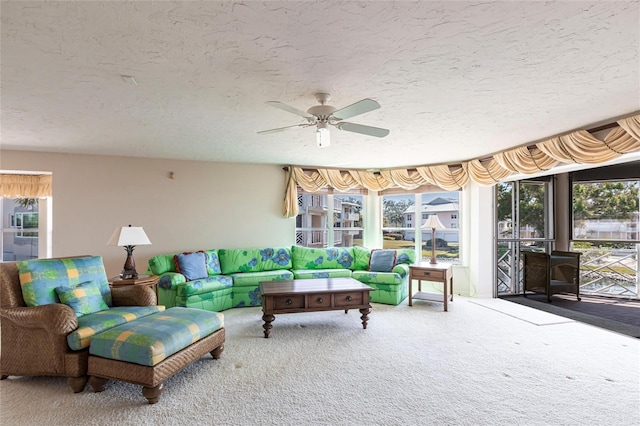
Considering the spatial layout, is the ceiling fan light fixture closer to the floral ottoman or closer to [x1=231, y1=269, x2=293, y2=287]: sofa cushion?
the floral ottoman

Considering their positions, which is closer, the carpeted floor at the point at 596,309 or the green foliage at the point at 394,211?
the carpeted floor at the point at 596,309

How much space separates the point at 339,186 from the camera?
6090 millimetres

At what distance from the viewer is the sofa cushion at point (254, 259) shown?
518 centimetres

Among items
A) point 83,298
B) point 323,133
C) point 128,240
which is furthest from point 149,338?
point 323,133

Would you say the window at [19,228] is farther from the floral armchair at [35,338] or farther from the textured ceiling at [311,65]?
the floral armchair at [35,338]

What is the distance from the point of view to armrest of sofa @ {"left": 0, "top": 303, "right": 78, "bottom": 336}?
7.81 ft

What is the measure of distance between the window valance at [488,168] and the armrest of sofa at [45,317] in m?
3.78

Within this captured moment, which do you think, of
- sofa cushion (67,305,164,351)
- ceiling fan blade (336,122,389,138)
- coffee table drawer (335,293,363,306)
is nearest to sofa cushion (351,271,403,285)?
coffee table drawer (335,293,363,306)

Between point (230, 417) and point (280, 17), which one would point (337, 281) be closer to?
point (230, 417)

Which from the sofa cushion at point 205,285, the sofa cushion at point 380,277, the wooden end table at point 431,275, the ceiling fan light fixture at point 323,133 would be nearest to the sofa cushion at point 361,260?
the sofa cushion at point 380,277

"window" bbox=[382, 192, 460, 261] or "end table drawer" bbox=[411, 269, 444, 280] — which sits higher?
"window" bbox=[382, 192, 460, 261]

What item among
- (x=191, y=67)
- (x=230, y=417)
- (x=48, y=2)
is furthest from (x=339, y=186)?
(x=48, y=2)

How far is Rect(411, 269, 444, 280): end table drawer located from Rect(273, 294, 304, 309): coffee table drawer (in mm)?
2068

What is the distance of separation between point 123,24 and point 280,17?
863 mm
